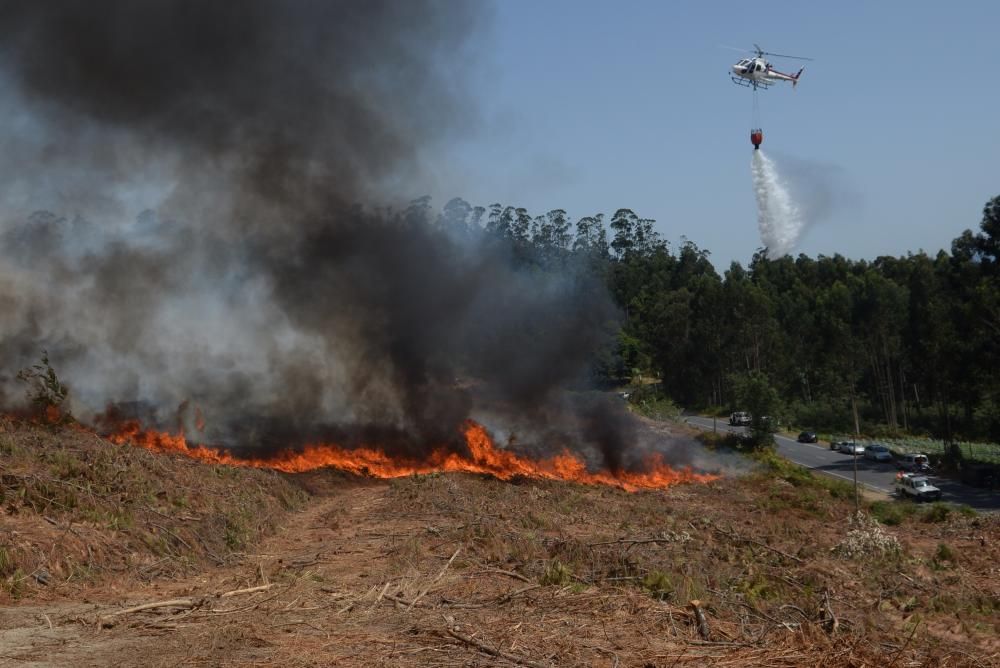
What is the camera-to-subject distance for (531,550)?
1499 centimetres

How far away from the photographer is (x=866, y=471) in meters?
48.6

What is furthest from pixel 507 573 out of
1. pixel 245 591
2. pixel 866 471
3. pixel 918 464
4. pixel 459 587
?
pixel 918 464

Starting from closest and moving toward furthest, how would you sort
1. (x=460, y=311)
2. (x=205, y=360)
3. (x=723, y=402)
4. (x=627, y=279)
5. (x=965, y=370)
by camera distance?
(x=460, y=311) → (x=205, y=360) → (x=965, y=370) → (x=723, y=402) → (x=627, y=279)

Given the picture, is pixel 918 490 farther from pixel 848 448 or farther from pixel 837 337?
pixel 837 337

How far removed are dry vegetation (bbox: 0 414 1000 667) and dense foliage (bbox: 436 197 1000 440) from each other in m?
26.5

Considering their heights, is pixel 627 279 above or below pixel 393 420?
above

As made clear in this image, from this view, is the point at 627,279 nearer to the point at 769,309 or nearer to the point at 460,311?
the point at 769,309

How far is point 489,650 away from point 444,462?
23.8 m

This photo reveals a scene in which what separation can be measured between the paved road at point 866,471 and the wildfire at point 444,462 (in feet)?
40.9

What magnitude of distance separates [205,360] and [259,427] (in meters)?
9.31

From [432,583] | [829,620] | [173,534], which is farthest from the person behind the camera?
[173,534]

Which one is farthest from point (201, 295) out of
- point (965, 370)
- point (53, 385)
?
point (965, 370)

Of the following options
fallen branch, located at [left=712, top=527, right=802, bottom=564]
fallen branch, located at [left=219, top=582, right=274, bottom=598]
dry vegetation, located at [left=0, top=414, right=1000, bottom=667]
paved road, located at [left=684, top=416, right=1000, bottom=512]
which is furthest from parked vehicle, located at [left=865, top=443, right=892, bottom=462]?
fallen branch, located at [left=219, top=582, right=274, bottom=598]

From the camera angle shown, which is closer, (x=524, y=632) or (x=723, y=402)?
(x=524, y=632)
